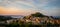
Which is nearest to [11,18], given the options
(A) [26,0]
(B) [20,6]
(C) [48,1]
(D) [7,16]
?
A: (D) [7,16]

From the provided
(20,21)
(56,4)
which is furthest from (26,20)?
(56,4)

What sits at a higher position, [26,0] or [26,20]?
[26,0]

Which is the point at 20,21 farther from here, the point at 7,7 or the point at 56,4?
the point at 56,4

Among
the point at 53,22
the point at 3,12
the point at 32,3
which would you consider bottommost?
the point at 53,22

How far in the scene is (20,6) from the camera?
195cm

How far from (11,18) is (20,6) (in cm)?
22

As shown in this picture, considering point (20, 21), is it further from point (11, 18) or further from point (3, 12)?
point (3, 12)

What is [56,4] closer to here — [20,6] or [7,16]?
[20,6]

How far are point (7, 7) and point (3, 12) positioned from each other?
0.31 ft

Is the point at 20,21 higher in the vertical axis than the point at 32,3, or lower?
lower

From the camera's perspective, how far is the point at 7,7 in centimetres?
194

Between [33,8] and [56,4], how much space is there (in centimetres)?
34

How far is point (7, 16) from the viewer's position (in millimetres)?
1926

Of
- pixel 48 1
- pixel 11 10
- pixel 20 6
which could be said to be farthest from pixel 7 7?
pixel 48 1
